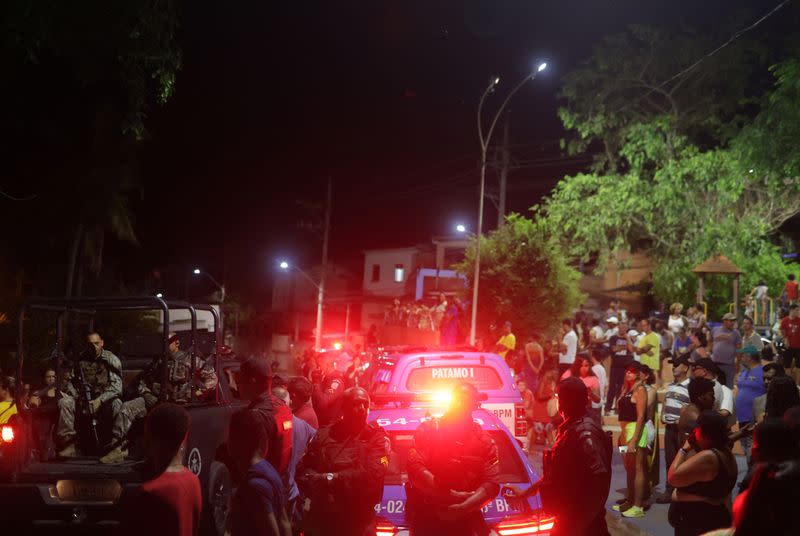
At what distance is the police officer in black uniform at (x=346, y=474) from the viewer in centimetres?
502

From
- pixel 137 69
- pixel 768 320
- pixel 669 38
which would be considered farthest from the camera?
pixel 669 38

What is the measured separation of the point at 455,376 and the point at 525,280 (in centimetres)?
1775

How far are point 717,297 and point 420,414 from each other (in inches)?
877

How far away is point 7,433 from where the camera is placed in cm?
715

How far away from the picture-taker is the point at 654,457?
9797 millimetres

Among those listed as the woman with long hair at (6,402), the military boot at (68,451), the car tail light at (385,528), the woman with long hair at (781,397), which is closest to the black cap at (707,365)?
the woman with long hair at (781,397)

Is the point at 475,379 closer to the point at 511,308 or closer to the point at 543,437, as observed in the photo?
the point at 543,437

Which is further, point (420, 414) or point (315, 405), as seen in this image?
point (315, 405)

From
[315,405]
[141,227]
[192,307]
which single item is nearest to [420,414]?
[315,405]

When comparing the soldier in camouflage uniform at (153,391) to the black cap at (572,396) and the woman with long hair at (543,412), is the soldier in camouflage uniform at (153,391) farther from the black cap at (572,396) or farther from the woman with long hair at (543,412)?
the woman with long hair at (543,412)

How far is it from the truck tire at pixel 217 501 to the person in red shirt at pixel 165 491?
3.69 metres

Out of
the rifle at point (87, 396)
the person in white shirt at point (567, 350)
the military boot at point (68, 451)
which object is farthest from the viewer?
the person in white shirt at point (567, 350)

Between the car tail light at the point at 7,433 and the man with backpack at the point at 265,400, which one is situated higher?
the man with backpack at the point at 265,400

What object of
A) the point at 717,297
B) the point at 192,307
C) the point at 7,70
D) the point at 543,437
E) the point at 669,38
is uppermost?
the point at 669,38
